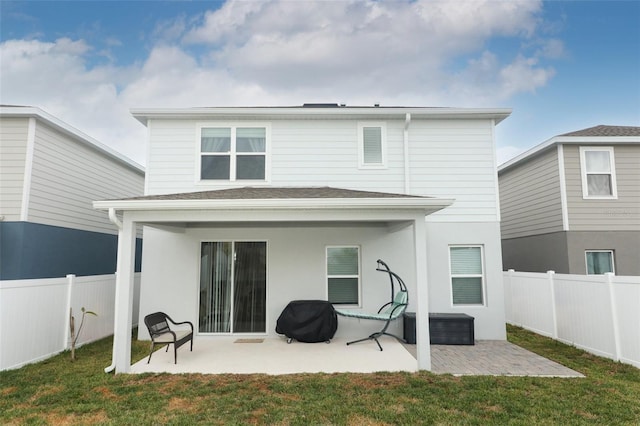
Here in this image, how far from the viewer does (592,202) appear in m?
9.59

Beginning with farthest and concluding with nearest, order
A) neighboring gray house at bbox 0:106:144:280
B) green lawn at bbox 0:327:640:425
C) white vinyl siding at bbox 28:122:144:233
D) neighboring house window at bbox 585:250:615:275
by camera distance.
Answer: neighboring house window at bbox 585:250:615:275 → white vinyl siding at bbox 28:122:144:233 → neighboring gray house at bbox 0:106:144:280 → green lawn at bbox 0:327:640:425

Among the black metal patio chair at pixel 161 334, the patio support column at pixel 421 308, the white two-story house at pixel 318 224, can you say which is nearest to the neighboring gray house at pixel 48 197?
the white two-story house at pixel 318 224

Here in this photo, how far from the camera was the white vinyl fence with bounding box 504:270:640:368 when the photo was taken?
17.9 feet

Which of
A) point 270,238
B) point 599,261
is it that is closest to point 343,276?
point 270,238

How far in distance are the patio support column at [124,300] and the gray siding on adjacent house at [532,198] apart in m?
10.8

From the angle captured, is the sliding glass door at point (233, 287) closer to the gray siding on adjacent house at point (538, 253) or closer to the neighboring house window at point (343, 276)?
the neighboring house window at point (343, 276)

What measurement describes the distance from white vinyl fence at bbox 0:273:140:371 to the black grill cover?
4.17 metres

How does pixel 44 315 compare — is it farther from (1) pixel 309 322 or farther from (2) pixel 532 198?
(2) pixel 532 198

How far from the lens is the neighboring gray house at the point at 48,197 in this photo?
24.5 feet

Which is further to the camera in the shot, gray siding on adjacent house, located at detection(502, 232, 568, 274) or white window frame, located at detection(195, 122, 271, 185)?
gray siding on adjacent house, located at detection(502, 232, 568, 274)

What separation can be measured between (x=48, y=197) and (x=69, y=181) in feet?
2.89

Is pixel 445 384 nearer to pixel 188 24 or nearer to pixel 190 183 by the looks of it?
pixel 190 183

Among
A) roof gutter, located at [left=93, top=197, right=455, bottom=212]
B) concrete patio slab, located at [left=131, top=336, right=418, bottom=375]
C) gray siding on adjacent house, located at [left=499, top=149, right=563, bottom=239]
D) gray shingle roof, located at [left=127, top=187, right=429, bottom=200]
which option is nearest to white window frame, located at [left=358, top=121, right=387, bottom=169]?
gray shingle roof, located at [left=127, top=187, right=429, bottom=200]

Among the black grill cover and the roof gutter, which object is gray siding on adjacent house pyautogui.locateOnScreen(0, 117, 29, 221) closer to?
the roof gutter
